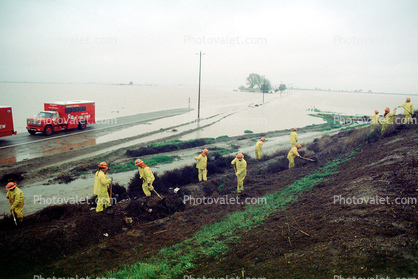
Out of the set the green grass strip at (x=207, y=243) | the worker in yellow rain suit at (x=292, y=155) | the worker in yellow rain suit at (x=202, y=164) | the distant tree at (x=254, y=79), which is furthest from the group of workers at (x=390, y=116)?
the distant tree at (x=254, y=79)

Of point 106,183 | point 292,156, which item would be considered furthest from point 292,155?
point 106,183

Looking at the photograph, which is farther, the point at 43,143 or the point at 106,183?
the point at 43,143

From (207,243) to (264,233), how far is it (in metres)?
1.47

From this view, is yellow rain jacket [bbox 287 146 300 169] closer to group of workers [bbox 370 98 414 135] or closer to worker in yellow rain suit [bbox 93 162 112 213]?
group of workers [bbox 370 98 414 135]

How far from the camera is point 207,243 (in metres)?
6.33

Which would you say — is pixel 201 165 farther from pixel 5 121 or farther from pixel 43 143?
pixel 5 121

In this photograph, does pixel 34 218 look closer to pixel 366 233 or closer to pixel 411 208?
pixel 366 233

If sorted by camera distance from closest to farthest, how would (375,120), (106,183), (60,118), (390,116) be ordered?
(106,183) → (390,116) → (375,120) → (60,118)

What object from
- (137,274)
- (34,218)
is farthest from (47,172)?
(137,274)

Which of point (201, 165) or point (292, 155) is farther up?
point (292, 155)

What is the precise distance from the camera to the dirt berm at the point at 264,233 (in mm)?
4723

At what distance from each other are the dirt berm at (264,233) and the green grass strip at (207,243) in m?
0.05

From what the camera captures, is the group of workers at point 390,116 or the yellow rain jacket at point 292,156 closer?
the yellow rain jacket at point 292,156

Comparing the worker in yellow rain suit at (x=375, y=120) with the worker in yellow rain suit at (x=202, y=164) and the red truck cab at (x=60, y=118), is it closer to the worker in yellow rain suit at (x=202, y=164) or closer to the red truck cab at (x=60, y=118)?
the worker in yellow rain suit at (x=202, y=164)
